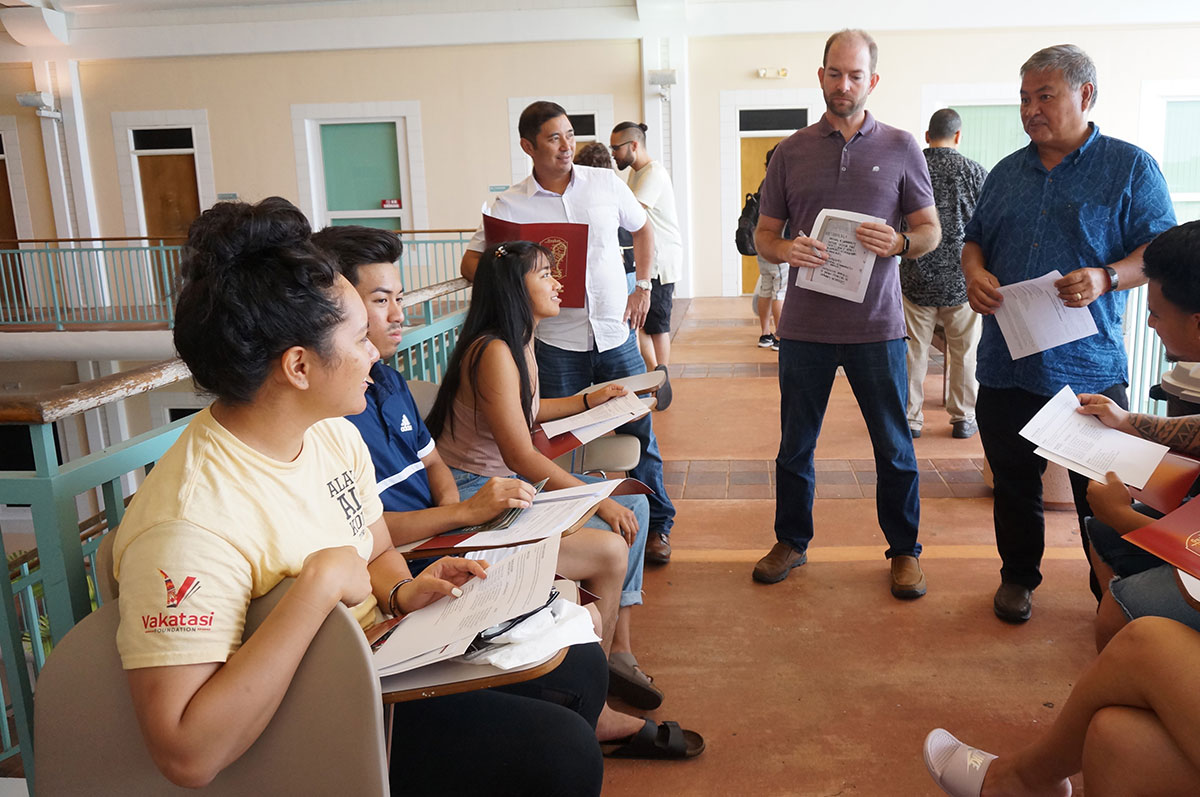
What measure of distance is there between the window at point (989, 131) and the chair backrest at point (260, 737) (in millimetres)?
11120

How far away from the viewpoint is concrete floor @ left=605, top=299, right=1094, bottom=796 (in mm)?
1948

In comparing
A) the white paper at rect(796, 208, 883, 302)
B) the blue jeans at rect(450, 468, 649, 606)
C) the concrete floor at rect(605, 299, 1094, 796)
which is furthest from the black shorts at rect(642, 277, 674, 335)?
the blue jeans at rect(450, 468, 649, 606)

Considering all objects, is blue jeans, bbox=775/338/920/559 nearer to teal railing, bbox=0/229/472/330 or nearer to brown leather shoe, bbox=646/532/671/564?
brown leather shoe, bbox=646/532/671/564

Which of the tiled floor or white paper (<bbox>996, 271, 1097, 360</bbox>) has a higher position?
white paper (<bbox>996, 271, 1097, 360</bbox>)

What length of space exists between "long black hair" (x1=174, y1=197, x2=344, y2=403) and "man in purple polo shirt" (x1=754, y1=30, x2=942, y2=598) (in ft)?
5.69

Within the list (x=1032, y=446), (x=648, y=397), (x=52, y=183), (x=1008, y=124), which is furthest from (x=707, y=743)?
(x=52, y=183)

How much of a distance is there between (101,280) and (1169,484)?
1210 cm

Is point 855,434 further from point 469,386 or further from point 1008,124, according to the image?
point 1008,124

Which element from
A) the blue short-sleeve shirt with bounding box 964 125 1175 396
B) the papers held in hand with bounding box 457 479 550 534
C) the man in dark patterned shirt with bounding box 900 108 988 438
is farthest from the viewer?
the man in dark patterned shirt with bounding box 900 108 988 438

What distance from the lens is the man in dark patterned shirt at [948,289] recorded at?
4.29 metres

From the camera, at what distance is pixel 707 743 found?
2021 millimetres

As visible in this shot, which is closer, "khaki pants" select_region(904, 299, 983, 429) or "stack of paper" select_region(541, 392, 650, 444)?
"stack of paper" select_region(541, 392, 650, 444)

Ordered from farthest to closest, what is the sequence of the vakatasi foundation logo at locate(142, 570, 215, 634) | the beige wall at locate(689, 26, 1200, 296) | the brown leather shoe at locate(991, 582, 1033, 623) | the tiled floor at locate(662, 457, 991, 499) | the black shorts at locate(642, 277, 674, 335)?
the beige wall at locate(689, 26, 1200, 296) < the black shorts at locate(642, 277, 674, 335) < the tiled floor at locate(662, 457, 991, 499) < the brown leather shoe at locate(991, 582, 1033, 623) < the vakatasi foundation logo at locate(142, 570, 215, 634)

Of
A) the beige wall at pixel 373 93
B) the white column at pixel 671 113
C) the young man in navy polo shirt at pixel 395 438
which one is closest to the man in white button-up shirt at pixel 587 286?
the young man in navy polo shirt at pixel 395 438
